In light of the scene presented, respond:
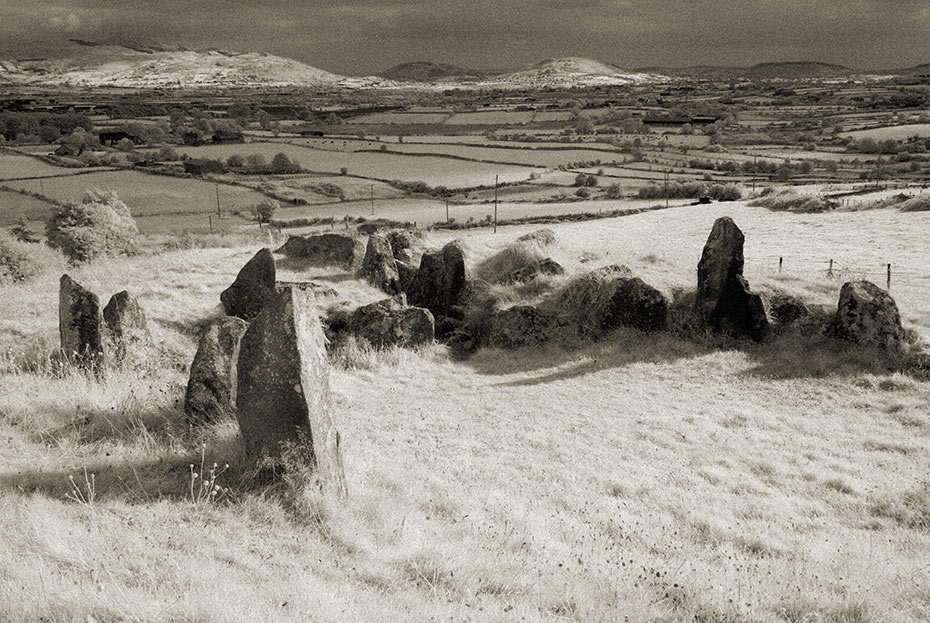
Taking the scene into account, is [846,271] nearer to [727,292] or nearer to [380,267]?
[727,292]

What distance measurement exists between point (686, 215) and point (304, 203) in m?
29.5

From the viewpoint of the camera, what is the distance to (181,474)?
7891 mm

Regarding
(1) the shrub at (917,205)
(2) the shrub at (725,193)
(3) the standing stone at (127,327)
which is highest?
(2) the shrub at (725,193)

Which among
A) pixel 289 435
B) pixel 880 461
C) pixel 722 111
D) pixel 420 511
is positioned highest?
pixel 722 111

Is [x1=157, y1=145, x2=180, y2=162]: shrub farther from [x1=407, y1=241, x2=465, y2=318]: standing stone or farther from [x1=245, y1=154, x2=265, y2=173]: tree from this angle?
[x1=407, y1=241, x2=465, y2=318]: standing stone

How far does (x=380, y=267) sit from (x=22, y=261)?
1396 cm

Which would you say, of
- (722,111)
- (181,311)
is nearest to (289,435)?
(181,311)

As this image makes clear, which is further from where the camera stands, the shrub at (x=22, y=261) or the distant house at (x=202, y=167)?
the distant house at (x=202, y=167)

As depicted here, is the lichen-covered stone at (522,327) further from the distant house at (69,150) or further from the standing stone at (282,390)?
the distant house at (69,150)

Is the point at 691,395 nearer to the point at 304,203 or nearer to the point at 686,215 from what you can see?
the point at 686,215

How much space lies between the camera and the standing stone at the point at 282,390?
7684 mm

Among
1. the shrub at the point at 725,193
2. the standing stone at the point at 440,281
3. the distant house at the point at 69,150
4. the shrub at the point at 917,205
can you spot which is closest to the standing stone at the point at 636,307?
the standing stone at the point at 440,281

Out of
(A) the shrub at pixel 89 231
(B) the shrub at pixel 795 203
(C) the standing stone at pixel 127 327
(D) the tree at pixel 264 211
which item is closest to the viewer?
(C) the standing stone at pixel 127 327

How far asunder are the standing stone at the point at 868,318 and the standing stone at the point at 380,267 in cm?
A: 1366
